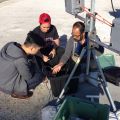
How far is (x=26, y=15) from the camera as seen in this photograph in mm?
10039

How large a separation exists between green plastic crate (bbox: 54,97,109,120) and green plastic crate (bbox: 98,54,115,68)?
5.82 ft

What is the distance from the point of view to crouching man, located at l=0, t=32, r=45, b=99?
5.22 meters

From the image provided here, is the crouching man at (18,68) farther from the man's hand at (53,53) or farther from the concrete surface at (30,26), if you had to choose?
the man's hand at (53,53)

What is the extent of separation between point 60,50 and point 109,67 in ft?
2.98

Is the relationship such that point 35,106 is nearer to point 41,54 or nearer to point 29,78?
point 29,78

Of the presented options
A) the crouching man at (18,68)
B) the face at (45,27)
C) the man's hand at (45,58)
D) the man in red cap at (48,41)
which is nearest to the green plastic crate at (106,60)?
the man in red cap at (48,41)

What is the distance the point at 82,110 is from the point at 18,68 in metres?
1.29

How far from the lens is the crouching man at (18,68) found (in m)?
5.22

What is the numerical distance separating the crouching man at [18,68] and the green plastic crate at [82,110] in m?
1.06

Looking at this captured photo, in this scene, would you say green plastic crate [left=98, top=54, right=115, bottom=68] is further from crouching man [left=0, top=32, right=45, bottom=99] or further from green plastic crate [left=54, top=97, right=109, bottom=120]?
green plastic crate [left=54, top=97, right=109, bottom=120]

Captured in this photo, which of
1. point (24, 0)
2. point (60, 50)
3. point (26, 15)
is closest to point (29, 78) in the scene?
point (60, 50)

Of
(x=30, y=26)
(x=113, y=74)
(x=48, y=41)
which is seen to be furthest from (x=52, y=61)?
(x=30, y=26)

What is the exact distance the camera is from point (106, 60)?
6266 millimetres

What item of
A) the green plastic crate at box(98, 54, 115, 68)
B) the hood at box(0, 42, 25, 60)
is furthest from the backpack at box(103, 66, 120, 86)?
the hood at box(0, 42, 25, 60)
